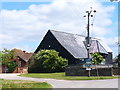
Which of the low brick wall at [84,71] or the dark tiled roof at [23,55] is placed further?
the dark tiled roof at [23,55]

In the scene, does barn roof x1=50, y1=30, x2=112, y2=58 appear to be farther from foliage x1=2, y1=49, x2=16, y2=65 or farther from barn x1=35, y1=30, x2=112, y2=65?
foliage x1=2, y1=49, x2=16, y2=65

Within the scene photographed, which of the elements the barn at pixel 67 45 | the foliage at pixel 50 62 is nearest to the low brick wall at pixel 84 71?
the foliage at pixel 50 62

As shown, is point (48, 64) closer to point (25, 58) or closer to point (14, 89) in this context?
point (25, 58)

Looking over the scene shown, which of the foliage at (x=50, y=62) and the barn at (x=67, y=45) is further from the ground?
the barn at (x=67, y=45)

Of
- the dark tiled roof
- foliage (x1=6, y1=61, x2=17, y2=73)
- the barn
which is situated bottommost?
foliage (x1=6, y1=61, x2=17, y2=73)

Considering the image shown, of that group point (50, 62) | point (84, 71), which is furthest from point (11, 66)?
point (84, 71)

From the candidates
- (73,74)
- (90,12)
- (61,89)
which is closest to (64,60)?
(73,74)

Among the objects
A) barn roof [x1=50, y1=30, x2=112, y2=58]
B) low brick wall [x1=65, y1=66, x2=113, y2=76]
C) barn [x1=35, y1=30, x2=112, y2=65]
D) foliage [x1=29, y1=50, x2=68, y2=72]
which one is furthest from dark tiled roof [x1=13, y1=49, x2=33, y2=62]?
low brick wall [x1=65, y1=66, x2=113, y2=76]

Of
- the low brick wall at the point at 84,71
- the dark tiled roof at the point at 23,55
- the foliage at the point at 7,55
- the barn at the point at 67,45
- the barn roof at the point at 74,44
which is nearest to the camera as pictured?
the low brick wall at the point at 84,71

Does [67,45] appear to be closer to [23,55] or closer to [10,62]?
[10,62]

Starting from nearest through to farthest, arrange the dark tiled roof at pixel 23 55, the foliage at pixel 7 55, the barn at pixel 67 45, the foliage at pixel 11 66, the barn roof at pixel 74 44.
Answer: the barn at pixel 67 45
the barn roof at pixel 74 44
the foliage at pixel 7 55
the foliage at pixel 11 66
the dark tiled roof at pixel 23 55

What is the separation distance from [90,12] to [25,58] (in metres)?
31.7

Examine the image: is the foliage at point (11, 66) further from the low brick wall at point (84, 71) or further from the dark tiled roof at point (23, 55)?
the low brick wall at point (84, 71)

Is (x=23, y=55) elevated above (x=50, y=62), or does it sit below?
above
